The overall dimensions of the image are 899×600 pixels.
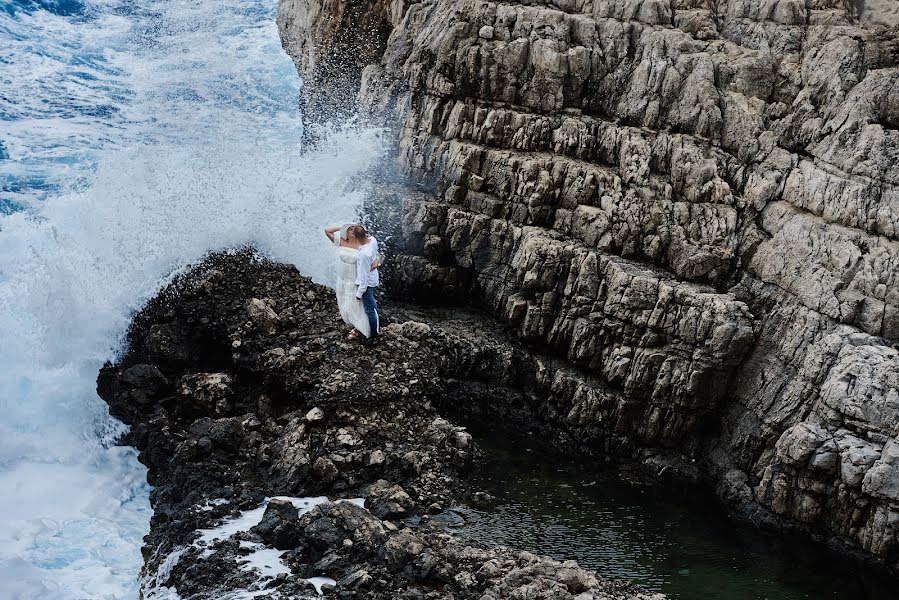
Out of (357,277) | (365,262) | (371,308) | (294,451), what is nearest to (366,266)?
(365,262)

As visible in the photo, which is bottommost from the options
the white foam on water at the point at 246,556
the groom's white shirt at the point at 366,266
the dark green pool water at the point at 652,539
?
the white foam on water at the point at 246,556

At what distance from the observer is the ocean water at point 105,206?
41.7 ft

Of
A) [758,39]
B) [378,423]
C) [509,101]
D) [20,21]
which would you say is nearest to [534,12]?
[509,101]

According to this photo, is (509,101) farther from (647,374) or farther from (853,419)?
(853,419)

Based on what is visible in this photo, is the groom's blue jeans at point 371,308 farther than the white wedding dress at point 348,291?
Yes

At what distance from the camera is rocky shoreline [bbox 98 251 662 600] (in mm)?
10320

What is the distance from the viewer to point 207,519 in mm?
11461

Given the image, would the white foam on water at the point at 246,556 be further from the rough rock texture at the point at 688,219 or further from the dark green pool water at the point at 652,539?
the rough rock texture at the point at 688,219

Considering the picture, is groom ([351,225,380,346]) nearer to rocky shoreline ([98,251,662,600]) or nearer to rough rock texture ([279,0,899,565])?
rocky shoreline ([98,251,662,600])

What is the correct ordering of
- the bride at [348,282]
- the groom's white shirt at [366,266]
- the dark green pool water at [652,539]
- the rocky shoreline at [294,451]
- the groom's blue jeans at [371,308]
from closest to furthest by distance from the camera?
the rocky shoreline at [294,451] < the dark green pool water at [652,539] < the groom's white shirt at [366,266] < the bride at [348,282] < the groom's blue jeans at [371,308]

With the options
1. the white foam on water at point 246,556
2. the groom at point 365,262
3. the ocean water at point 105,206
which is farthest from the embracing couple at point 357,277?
the white foam on water at point 246,556

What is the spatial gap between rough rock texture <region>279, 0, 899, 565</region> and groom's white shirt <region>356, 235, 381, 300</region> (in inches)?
107

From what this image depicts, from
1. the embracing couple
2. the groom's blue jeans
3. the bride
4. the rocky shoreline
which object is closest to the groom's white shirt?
the embracing couple

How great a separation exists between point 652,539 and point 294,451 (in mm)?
5594
